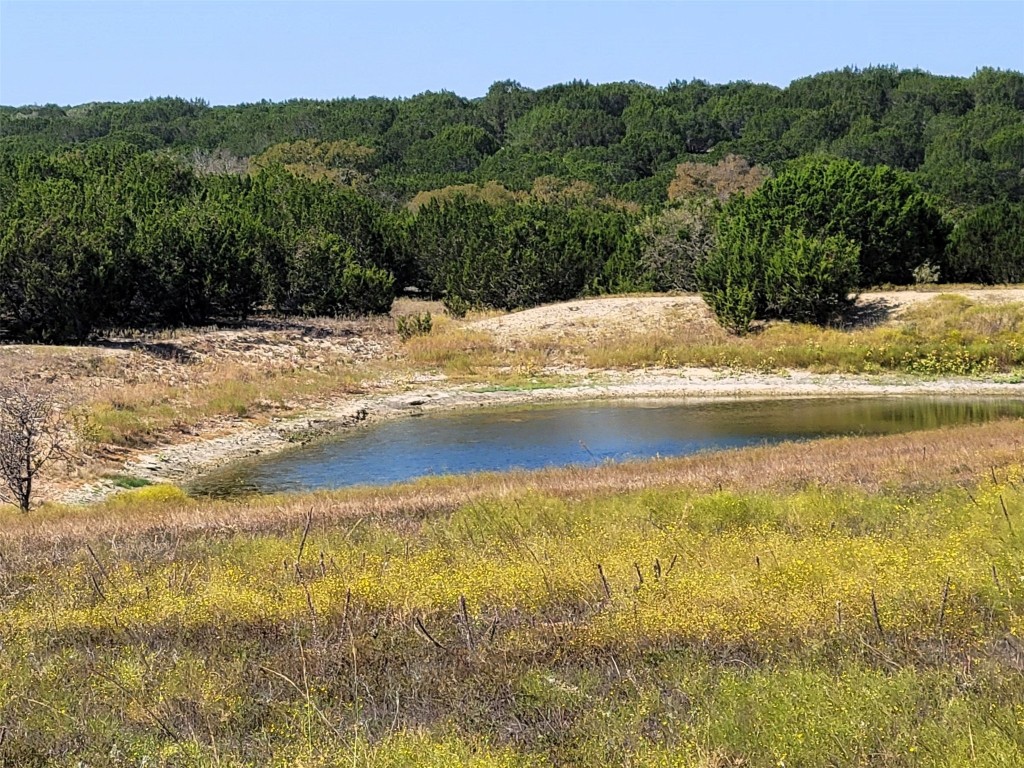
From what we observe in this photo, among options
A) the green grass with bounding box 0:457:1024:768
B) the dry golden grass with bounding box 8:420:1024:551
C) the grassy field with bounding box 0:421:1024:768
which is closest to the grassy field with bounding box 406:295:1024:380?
the dry golden grass with bounding box 8:420:1024:551

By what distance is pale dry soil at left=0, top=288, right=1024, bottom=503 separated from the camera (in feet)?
96.2

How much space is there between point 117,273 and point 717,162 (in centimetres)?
8438

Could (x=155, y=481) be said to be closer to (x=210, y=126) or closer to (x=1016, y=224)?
(x=1016, y=224)

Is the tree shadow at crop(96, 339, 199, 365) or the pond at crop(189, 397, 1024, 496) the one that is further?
A: the tree shadow at crop(96, 339, 199, 365)

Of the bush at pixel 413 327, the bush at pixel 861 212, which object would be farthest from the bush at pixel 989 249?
the bush at pixel 413 327

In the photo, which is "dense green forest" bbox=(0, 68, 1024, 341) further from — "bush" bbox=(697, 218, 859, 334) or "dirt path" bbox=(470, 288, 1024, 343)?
"dirt path" bbox=(470, 288, 1024, 343)

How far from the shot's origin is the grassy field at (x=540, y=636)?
244 inches

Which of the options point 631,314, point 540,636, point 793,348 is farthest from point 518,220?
point 540,636

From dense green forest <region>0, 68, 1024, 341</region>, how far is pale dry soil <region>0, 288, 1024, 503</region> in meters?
3.18

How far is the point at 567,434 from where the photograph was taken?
1254 inches

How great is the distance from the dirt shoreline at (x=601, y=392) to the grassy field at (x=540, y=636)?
60.0 ft

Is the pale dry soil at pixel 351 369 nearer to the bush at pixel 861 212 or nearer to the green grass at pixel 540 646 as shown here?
the bush at pixel 861 212

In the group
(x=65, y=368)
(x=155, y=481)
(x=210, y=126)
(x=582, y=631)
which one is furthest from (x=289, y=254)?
(x=210, y=126)

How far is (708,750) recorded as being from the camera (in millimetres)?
5859
